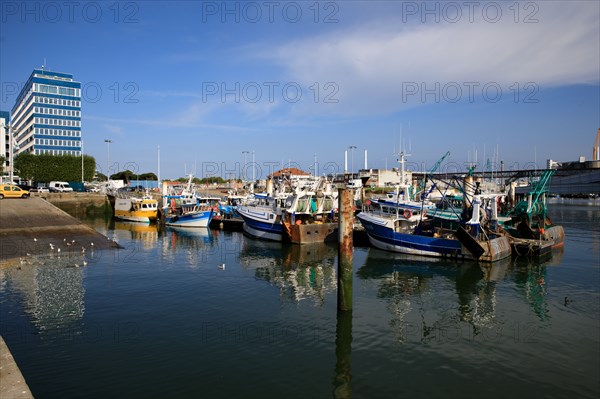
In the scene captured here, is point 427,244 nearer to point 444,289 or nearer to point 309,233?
point 444,289

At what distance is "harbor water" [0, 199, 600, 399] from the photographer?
36.4ft

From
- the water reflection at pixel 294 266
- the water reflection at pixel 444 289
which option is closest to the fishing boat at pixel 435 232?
the water reflection at pixel 444 289

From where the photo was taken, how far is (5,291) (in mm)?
18281

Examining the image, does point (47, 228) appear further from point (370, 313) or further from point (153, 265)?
point (370, 313)

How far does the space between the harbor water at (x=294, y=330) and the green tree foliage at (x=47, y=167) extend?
62099 millimetres

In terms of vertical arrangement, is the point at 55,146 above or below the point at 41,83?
below

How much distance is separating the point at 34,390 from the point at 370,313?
1150 centimetres

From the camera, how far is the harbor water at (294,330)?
437 inches

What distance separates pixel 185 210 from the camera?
52.6 meters

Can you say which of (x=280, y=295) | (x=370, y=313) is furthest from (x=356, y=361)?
(x=280, y=295)

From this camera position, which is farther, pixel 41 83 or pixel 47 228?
pixel 41 83

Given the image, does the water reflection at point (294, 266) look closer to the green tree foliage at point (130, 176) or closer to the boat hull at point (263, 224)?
the boat hull at point (263, 224)

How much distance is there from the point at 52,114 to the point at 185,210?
63787 millimetres

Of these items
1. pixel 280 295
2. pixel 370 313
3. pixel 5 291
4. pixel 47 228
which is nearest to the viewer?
pixel 370 313
